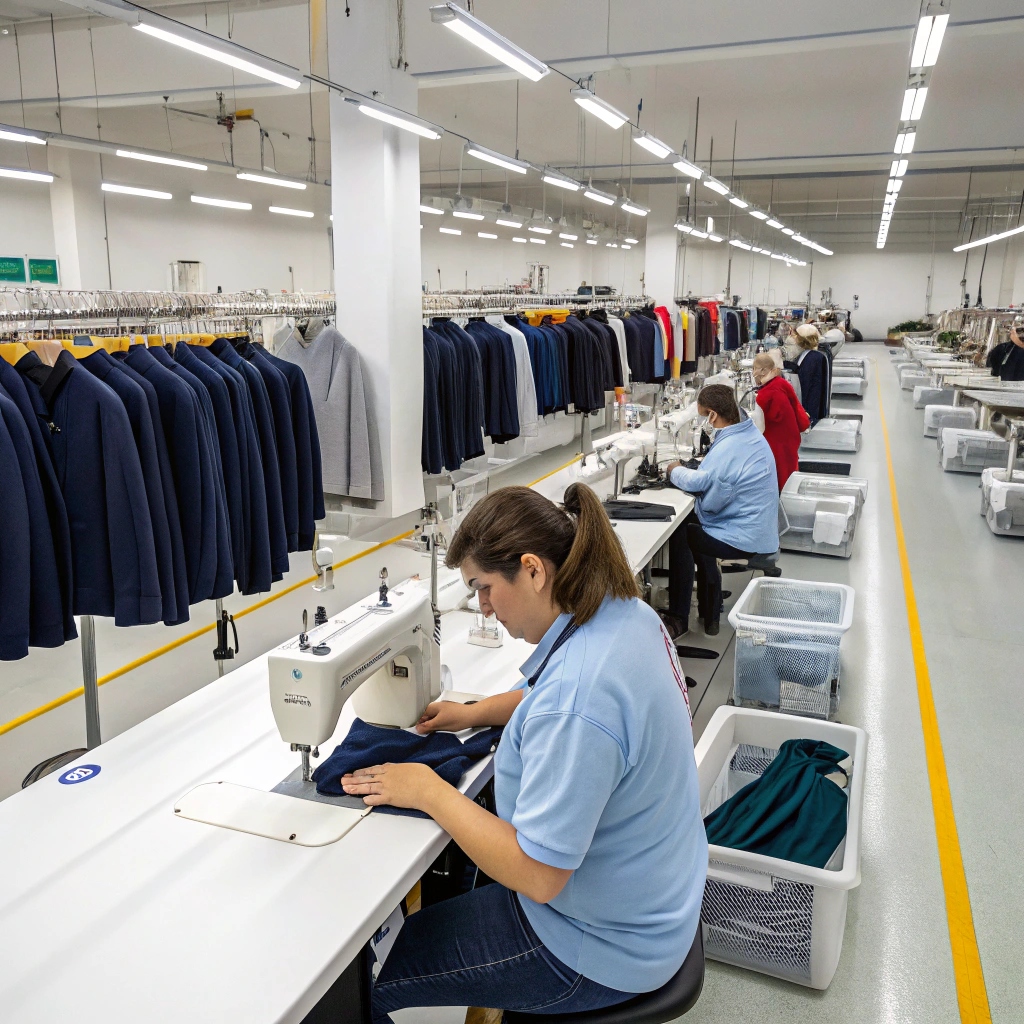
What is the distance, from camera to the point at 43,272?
12.0m

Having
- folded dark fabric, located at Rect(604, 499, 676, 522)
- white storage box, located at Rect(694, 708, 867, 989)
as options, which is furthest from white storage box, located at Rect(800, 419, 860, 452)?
white storage box, located at Rect(694, 708, 867, 989)

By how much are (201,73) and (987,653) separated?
8213 millimetres

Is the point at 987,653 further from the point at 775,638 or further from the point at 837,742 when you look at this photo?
the point at 837,742

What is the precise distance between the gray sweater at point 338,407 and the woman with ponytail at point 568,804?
3.48 metres

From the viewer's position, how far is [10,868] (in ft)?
5.24

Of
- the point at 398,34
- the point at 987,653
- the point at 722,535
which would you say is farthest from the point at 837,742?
the point at 398,34

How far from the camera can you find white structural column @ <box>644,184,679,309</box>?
42.5ft

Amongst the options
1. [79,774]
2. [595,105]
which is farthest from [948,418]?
[79,774]

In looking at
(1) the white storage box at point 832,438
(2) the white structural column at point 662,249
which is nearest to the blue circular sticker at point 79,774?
(1) the white storage box at point 832,438

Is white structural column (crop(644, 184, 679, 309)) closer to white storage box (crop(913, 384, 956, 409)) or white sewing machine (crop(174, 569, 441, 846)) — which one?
white storage box (crop(913, 384, 956, 409))

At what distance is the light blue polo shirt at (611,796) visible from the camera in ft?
4.58

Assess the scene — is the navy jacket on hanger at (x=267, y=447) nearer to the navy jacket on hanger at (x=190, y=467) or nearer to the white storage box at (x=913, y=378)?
the navy jacket on hanger at (x=190, y=467)

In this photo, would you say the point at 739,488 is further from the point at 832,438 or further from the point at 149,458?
the point at 832,438

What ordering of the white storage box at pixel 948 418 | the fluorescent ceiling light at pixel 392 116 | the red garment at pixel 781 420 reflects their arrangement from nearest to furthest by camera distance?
the fluorescent ceiling light at pixel 392 116 → the red garment at pixel 781 420 → the white storage box at pixel 948 418
